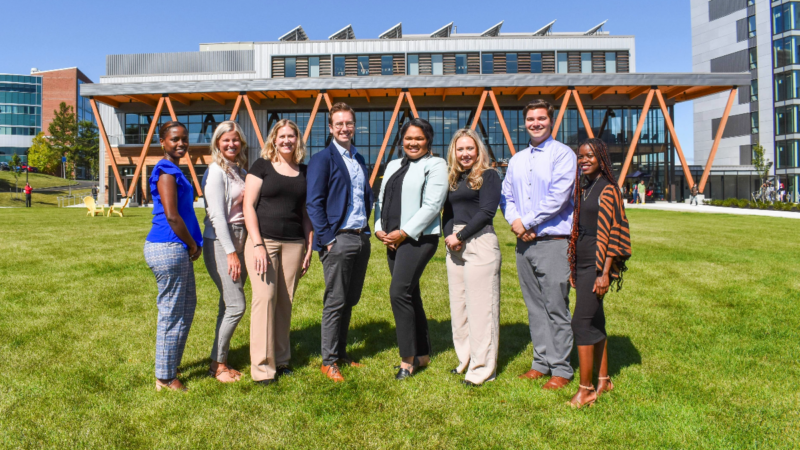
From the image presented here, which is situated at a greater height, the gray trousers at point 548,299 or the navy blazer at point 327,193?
the navy blazer at point 327,193

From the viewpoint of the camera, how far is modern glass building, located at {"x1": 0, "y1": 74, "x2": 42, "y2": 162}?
8569 centimetres

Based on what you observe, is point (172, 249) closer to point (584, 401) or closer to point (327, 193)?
point (327, 193)

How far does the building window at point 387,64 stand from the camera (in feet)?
123

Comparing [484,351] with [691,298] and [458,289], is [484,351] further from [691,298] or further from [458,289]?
[691,298]

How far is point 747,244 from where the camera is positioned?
11.5m

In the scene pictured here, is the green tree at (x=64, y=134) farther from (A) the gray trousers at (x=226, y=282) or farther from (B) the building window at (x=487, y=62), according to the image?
(A) the gray trousers at (x=226, y=282)

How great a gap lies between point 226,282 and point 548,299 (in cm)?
251

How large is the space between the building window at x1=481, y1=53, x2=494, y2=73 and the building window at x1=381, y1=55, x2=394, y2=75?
23.4 feet

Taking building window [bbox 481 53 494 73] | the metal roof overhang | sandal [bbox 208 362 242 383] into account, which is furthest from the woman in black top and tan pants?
building window [bbox 481 53 494 73]

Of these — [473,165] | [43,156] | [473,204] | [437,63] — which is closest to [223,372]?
[473,204]

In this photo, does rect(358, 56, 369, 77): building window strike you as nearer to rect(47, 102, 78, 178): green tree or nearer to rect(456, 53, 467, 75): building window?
rect(456, 53, 467, 75): building window

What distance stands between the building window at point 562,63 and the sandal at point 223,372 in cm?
3827

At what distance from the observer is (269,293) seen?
145 inches

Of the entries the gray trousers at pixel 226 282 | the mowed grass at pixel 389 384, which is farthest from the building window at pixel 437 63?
the gray trousers at pixel 226 282
